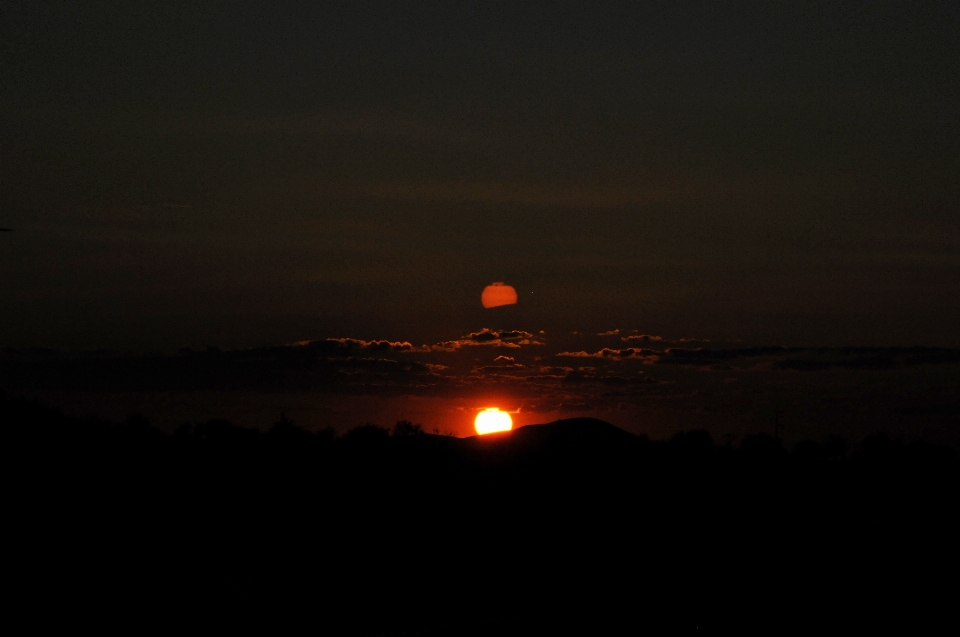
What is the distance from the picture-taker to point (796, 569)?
79.7ft

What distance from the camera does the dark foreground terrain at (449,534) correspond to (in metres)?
19.2

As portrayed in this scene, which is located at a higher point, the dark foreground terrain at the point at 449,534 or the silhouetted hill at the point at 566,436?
the silhouetted hill at the point at 566,436

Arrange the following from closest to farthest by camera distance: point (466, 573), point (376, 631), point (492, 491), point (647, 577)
→ point (376, 631)
point (647, 577)
point (466, 573)
point (492, 491)

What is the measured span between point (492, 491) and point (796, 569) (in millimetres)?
14794

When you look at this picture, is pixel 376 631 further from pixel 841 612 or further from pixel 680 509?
pixel 680 509

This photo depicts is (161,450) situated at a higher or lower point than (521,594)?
higher

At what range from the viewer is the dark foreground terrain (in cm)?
1925

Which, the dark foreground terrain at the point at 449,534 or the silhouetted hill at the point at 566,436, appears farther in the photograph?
the silhouetted hill at the point at 566,436

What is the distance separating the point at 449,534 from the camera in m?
30.8

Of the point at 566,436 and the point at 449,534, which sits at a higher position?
the point at 566,436

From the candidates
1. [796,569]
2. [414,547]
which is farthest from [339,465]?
[796,569]

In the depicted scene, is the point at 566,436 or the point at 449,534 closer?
the point at 449,534

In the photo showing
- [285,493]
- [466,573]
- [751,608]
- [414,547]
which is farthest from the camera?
[285,493]

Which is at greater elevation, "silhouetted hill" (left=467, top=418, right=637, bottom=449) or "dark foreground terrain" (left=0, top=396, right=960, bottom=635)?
"silhouetted hill" (left=467, top=418, right=637, bottom=449)
